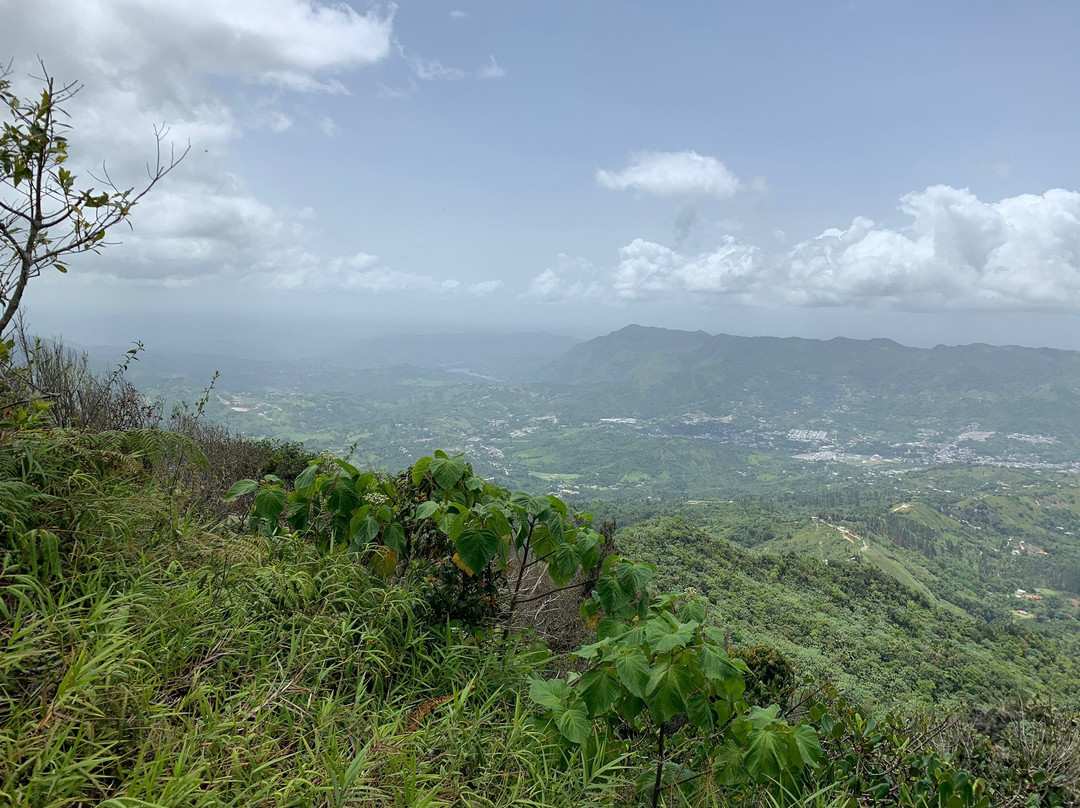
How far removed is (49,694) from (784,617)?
30873 millimetres

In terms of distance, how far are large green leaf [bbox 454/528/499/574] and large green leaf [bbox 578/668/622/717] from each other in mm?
783

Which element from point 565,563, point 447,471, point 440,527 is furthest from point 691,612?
point 447,471

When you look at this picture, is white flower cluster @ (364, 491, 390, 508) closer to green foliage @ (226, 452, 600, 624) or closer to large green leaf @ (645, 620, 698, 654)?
green foliage @ (226, 452, 600, 624)

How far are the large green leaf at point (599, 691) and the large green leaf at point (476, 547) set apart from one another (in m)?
0.78

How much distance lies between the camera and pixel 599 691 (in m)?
2.05

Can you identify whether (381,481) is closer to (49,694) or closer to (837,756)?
(49,694)

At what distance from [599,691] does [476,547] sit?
36.8 inches

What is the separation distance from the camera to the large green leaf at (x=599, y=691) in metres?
2.01

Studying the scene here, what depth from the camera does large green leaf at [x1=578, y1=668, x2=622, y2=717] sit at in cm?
201

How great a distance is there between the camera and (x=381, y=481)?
3.38 m

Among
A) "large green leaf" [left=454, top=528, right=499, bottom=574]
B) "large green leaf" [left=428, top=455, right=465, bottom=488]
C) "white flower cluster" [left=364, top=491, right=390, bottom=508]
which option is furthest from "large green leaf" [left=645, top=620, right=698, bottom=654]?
"white flower cluster" [left=364, top=491, right=390, bottom=508]

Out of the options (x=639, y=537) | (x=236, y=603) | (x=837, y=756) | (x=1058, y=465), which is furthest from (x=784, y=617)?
(x=1058, y=465)

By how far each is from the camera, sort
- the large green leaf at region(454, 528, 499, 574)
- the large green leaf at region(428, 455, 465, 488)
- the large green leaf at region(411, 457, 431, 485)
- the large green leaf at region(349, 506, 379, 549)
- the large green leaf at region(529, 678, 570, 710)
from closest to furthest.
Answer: the large green leaf at region(529, 678, 570, 710)
the large green leaf at region(454, 528, 499, 574)
the large green leaf at region(349, 506, 379, 549)
the large green leaf at region(428, 455, 465, 488)
the large green leaf at region(411, 457, 431, 485)

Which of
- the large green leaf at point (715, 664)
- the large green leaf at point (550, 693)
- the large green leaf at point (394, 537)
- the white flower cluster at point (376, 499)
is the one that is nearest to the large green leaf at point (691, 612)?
the large green leaf at point (715, 664)
